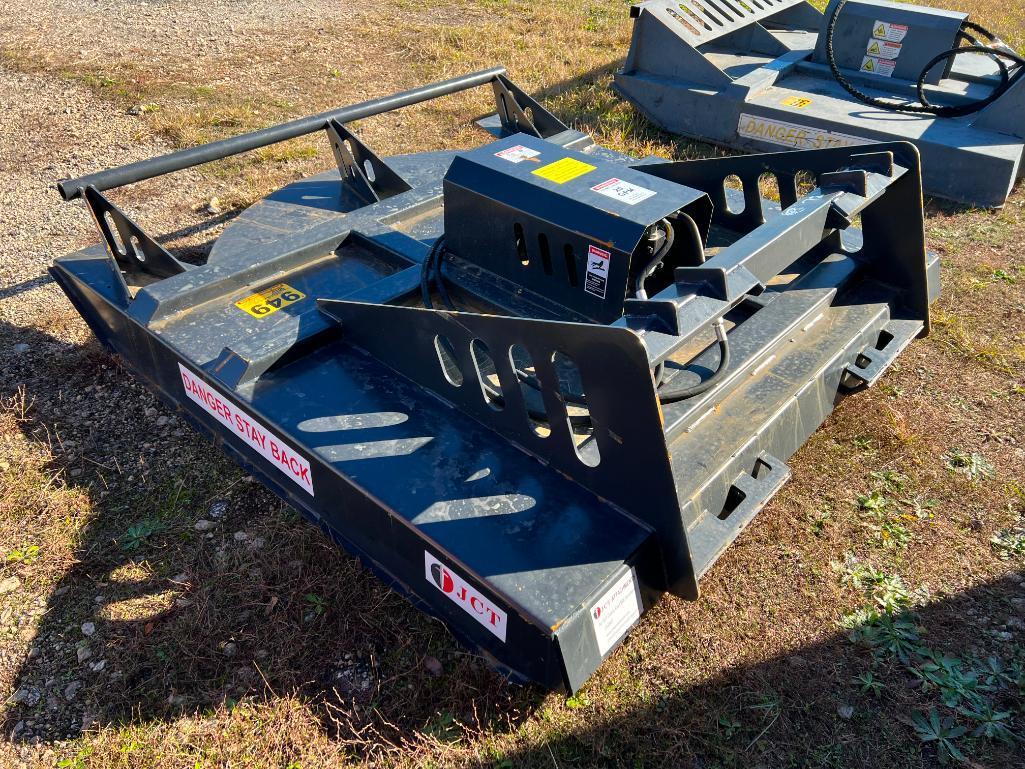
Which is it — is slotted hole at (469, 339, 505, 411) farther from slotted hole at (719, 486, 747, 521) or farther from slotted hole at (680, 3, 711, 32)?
slotted hole at (680, 3, 711, 32)

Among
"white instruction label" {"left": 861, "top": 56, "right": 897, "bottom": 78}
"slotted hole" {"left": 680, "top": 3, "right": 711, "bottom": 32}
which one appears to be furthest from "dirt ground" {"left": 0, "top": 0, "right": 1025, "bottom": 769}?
"slotted hole" {"left": 680, "top": 3, "right": 711, "bottom": 32}

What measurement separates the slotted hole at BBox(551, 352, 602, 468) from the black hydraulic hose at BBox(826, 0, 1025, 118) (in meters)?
4.17

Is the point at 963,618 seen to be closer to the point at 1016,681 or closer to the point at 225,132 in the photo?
the point at 1016,681

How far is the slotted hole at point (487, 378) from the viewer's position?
232 cm

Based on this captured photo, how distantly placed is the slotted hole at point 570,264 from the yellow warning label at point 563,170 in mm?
238

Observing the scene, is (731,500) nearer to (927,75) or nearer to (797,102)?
(797,102)

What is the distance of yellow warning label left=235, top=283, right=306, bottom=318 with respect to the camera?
3022 millimetres

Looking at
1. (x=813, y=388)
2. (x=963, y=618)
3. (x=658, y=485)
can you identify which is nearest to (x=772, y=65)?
(x=813, y=388)

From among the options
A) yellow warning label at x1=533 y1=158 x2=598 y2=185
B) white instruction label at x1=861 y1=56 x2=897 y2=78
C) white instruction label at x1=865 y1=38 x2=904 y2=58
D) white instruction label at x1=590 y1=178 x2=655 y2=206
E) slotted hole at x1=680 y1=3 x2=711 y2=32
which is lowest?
white instruction label at x1=861 y1=56 x2=897 y2=78

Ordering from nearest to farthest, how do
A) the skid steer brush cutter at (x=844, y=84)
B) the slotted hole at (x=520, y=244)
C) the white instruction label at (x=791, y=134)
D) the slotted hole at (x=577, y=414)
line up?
the slotted hole at (x=577, y=414) → the slotted hole at (x=520, y=244) → the skid steer brush cutter at (x=844, y=84) → the white instruction label at (x=791, y=134)

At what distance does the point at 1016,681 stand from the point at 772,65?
5059 mm

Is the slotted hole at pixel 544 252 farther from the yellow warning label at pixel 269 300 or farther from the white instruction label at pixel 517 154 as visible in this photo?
the yellow warning label at pixel 269 300

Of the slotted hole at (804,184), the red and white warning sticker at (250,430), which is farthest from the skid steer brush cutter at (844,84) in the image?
the red and white warning sticker at (250,430)

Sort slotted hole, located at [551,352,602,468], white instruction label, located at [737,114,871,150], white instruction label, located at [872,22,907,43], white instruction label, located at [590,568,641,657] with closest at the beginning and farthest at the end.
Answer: white instruction label, located at [590,568,641,657], slotted hole, located at [551,352,602,468], white instruction label, located at [737,114,871,150], white instruction label, located at [872,22,907,43]
